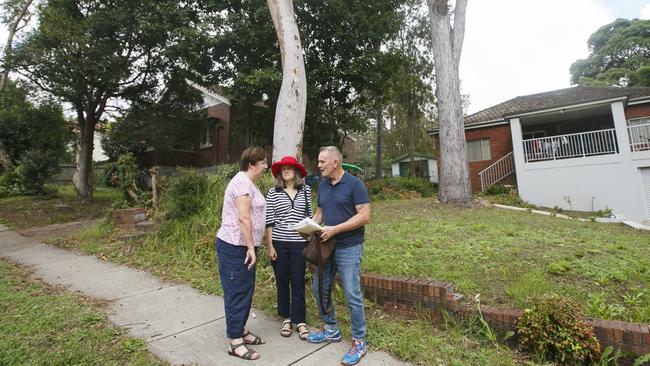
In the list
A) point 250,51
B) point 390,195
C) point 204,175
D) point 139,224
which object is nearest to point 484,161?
point 390,195

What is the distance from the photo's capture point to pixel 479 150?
1838 centimetres

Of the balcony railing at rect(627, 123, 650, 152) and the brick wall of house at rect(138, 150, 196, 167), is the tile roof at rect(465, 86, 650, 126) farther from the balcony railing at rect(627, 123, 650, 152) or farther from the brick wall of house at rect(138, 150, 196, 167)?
the brick wall of house at rect(138, 150, 196, 167)

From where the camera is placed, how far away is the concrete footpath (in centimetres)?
291

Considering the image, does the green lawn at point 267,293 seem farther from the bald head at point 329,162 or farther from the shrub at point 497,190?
the shrub at point 497,190

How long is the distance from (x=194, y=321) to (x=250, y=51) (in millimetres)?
12557

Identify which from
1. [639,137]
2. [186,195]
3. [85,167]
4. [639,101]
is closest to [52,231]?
[186,195]

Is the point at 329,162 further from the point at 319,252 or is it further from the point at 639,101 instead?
the point at 639,101

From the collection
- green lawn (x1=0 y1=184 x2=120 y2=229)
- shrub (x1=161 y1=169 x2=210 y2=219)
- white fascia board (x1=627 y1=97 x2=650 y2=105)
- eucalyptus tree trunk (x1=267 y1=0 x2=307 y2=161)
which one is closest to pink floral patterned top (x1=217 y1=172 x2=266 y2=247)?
eucalyptus tree trunk (x1=267 y1=0 x2=307 y2=161)

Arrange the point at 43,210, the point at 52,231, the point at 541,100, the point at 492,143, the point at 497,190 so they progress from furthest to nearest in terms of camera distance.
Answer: the point at 541,100 → the point at 492,143 → the point at 497,190 → the point at 43,210 → the point at 52,231

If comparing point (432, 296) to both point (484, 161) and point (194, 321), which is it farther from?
point (484, 161)

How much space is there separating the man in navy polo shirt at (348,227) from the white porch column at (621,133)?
15.2 meters

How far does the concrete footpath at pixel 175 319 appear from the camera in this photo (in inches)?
114

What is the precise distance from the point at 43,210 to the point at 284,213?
13842 mm

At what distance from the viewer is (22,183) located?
15.8 m
